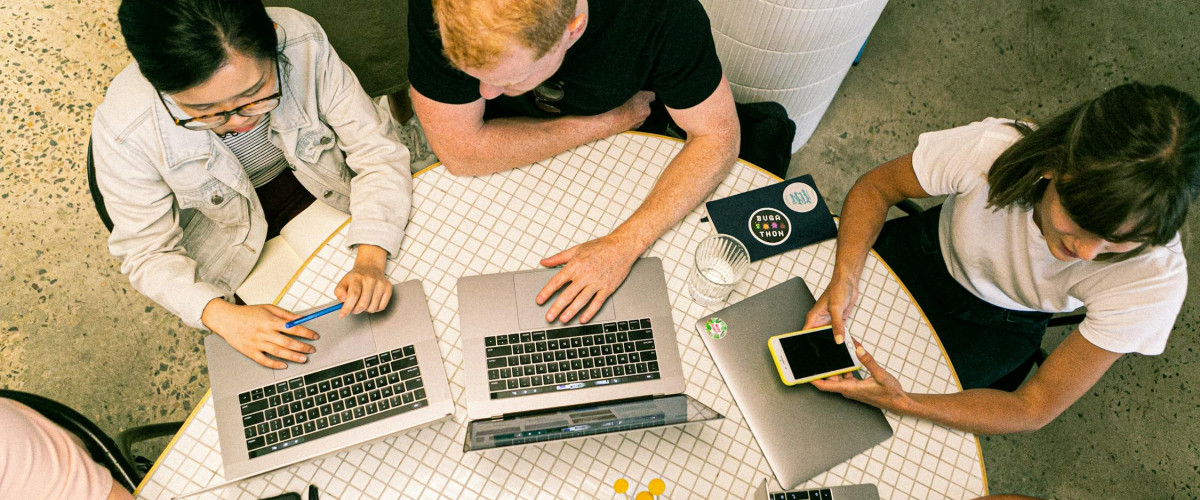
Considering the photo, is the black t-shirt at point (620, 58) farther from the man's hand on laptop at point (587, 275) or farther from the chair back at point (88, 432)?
the chair back at point (88, 432)

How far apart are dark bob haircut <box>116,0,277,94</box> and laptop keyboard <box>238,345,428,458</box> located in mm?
530

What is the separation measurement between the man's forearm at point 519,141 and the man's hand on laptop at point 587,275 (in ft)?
0.77

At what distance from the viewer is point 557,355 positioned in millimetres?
1212

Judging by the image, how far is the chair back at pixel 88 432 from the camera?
1.10 meters

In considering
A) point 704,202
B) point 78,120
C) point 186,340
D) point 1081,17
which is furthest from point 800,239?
point 78,120

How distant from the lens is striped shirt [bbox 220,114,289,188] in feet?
4.47

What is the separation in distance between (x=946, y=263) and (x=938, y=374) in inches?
13.2

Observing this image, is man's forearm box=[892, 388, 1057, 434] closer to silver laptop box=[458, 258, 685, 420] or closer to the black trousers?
the black trousers

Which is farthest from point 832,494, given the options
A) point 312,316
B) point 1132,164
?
point 312,316

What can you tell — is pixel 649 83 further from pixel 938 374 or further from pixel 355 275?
pixel 938 374

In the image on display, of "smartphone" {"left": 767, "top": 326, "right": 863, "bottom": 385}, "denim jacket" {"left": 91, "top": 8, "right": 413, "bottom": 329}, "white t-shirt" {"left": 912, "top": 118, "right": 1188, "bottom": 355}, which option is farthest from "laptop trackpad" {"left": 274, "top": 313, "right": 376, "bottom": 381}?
"white t-shirt" {"left": 912, "top": 118, "right": 1188, "bottom": 355}

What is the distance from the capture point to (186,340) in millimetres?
2031

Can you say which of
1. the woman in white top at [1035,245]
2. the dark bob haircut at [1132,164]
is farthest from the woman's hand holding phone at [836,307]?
the dark bob haircut at [1132,164]

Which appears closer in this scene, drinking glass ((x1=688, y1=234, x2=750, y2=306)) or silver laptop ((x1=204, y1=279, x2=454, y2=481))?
silver laptop ((x1=204, y1=279, x2=454, y2=481))
